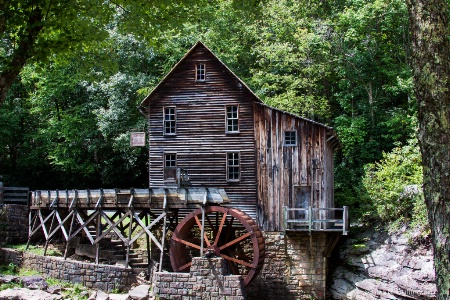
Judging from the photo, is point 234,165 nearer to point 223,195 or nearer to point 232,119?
point 232,119

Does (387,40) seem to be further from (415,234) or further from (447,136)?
(447,136)

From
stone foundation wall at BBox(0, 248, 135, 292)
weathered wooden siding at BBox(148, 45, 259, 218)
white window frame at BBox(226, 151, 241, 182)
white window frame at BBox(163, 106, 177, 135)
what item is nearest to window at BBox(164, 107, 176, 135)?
white window frame at BBox(163, 106, 177, 135)

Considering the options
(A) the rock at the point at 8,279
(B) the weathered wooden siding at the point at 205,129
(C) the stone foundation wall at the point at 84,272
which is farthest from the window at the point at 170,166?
(A) the rock at the point at 8,279

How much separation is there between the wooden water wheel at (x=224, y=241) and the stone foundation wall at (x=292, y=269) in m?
0.83

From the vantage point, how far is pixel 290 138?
21594 millimetres

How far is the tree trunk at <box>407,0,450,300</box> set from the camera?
5031 mm

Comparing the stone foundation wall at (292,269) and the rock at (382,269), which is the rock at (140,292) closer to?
the stone foundation wall at (292,269)

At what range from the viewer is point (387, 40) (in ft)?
98.1

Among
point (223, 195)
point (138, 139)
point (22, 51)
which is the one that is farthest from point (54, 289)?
point (22, 51)

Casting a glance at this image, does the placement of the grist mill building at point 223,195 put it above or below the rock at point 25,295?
above

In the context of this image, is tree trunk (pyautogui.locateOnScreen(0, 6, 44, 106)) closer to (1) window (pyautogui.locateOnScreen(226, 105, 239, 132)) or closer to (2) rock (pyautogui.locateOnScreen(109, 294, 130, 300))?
(2) rock (pyautogui.locateOnScreen(109, 294, 130, 300))

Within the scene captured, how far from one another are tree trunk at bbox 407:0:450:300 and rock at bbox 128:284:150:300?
44.8ft

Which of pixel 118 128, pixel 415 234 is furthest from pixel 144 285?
pixel 118 128

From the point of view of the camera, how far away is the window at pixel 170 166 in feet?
73.9
